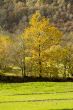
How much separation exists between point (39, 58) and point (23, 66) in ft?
40.7

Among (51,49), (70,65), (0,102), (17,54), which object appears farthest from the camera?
(17,54)

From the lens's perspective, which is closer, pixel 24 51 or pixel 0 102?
pixel 0 102

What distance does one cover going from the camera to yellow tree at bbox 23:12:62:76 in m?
68.6

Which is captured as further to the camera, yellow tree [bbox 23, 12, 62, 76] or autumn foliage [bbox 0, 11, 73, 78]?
yellow tree [bbox 23, 12, 62, 76]

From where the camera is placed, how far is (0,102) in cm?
3722

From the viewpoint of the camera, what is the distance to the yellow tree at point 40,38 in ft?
225

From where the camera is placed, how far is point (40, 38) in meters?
68.9

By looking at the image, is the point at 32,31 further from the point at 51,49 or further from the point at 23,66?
the point at 23,66

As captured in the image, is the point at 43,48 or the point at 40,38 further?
the point at 43,48

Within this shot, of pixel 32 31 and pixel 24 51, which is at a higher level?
pixel 32 31

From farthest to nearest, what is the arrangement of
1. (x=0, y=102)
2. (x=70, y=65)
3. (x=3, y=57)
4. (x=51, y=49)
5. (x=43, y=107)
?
(x=3, y=57), (x=70, y=65), (x=51, y=49), (x=0, y=102), (x=43, y=107)

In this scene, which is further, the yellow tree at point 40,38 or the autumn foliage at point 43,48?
the yellow tree at point 40,38

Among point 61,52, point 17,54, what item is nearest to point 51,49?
point 61,52

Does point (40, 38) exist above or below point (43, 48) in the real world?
above
